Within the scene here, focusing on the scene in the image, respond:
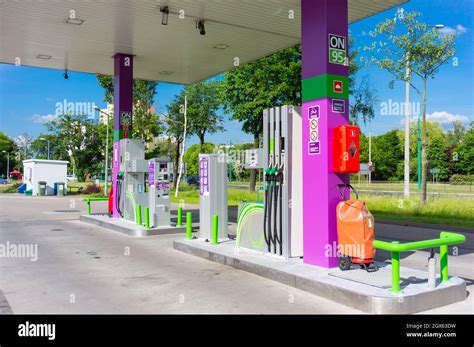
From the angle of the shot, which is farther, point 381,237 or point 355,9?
point 381,237

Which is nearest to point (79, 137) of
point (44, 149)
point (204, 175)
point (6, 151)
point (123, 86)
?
point (44, 149)

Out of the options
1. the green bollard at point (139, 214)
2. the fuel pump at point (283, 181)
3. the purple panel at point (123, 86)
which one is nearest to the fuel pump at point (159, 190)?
the green bollard at point (139, 214)

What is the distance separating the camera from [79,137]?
63.9 m

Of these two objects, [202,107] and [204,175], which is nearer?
[204,175]

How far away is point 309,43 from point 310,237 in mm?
3196

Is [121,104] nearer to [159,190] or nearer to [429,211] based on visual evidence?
[159,190]

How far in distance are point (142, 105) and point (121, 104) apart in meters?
24.5

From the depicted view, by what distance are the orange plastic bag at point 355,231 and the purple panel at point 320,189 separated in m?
0.35

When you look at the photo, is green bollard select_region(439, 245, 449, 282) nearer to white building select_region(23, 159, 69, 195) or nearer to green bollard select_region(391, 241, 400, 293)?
green bollard select_region(391, 241, 400, 293)

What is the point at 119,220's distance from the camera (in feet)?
49.1

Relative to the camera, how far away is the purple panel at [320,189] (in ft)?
23.2
